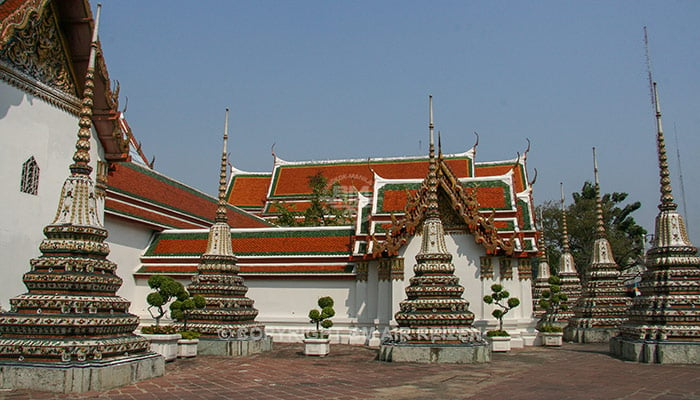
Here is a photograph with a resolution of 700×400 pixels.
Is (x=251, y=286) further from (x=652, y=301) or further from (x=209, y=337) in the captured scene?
(x=652, y=301)

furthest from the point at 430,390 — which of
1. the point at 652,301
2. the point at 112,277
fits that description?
the point at 652,301

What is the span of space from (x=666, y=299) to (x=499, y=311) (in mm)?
3998

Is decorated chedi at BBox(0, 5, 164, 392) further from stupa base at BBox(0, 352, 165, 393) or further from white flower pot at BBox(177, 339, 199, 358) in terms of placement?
white flower pot at BBox(177, 339, 199, 358)

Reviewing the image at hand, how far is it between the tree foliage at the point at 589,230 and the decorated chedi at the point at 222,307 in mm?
30224

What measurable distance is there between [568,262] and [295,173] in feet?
56.4

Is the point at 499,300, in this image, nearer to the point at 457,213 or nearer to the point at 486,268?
the point at 486,268

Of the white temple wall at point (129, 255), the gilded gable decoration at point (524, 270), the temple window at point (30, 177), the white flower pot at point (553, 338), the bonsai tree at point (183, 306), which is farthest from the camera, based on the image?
the white temple wall at point (129, 255)

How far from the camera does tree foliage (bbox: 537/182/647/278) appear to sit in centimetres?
4059

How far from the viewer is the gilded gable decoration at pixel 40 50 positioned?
11172 millimetres

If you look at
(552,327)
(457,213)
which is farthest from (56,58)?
(552,327)

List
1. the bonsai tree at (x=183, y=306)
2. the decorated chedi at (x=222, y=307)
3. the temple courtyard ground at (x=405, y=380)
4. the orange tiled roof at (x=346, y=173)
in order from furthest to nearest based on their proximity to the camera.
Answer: the orange tiled roof at (x=346, y=173)
the decorated chedi at (x=222, y=307)
the bonsai tree at (x=183, y=306)
the temple courtyard ground at (x=405, y=380)

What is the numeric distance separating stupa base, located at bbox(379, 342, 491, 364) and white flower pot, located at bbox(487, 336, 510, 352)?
2.78 m

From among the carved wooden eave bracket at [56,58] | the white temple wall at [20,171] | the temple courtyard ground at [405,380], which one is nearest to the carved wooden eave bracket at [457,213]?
the temple courtyard ground at [405,380]

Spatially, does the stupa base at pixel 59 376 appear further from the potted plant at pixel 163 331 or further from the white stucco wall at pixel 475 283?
the white stucco wall at pixel 475 283
